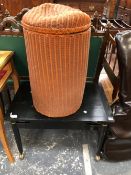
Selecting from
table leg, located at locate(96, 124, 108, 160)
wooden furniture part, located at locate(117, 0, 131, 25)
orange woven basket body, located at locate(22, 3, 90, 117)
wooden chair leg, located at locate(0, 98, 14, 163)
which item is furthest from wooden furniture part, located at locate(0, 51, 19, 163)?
wooden furniture part, located at locate(117, 0, 131, 25)

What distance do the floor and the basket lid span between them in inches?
40.2

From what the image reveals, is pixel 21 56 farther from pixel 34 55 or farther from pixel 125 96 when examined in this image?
pixel 125 96

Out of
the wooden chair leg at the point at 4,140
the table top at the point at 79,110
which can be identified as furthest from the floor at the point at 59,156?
the table top at the point at 79,110

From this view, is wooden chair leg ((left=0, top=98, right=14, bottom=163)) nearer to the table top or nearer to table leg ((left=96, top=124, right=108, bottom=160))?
the table top

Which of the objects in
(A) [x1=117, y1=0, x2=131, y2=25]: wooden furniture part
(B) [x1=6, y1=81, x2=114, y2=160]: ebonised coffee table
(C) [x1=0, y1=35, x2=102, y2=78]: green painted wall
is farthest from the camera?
(A) [x1=117, y1=0, x2=131, y2=25]: wooden furniture part

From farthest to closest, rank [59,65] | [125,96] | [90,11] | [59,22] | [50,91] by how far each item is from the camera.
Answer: [90,11] → [125,96] → [50,91] → [59,65] → [59,22]

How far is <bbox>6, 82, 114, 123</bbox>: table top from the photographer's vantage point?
1.20 m

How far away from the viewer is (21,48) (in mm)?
1396

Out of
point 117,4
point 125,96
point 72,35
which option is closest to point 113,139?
point 125,96

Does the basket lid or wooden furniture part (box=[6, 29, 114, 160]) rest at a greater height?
the basket lid

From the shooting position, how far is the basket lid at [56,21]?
0.87 m

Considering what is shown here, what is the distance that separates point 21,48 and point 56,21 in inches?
23.8

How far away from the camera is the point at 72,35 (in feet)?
2.97

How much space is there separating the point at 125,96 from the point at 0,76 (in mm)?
890
